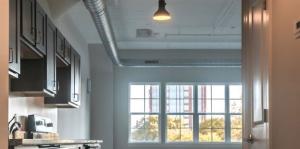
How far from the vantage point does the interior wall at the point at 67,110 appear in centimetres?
554

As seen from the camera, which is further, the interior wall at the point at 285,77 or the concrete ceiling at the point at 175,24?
the concrete ceiling at the point at 175,24

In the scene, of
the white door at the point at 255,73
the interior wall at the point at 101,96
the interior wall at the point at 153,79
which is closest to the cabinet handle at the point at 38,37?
the white door at the point at 255,73

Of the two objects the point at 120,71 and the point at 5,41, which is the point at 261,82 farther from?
the point at 120,71

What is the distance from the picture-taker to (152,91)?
1159 centimetres

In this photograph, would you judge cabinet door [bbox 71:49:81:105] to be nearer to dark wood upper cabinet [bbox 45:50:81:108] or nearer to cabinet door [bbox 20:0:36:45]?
dark wood upper cabinet [bbox 45:50:81:108]

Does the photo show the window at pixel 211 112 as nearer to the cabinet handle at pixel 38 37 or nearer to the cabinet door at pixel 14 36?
the cabinet handle at pixel 38 37

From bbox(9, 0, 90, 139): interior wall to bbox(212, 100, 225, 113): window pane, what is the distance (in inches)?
115

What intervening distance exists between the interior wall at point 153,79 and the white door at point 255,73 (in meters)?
7.41

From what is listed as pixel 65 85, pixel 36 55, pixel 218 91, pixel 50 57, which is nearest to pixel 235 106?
pixel 218 91

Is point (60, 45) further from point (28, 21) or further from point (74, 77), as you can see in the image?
point (28, 21)

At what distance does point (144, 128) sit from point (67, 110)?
334 centimetres

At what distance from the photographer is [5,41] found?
78.0 inches

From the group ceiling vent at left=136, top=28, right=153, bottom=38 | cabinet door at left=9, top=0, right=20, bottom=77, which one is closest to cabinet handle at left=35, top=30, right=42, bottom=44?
cabinet door at left=9, top=0, right=20, bottom=77

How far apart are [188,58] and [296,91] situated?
8647 mm
